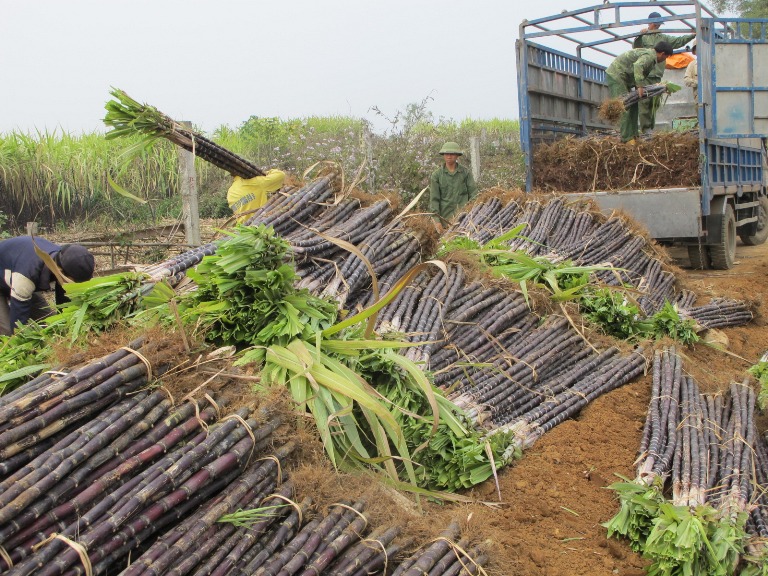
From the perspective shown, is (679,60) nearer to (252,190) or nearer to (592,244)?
(592,244)

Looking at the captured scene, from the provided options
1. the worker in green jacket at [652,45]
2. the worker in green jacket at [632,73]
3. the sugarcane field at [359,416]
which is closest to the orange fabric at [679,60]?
the worker in green jacket at [652,45]

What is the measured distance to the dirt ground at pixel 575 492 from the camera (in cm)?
289

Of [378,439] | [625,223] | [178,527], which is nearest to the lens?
[178,527]

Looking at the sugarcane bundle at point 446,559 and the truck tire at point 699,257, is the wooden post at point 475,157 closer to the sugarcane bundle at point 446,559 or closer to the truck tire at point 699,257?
the truck tire at point 699,257

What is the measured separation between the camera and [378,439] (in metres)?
3.11

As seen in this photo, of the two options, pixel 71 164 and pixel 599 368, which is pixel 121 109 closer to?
pixel 599 368

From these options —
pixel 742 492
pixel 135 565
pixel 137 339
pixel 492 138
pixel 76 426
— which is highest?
pixel 492 138

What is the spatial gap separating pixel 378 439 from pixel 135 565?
121 centimetres

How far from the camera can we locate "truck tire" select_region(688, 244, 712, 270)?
33.2 ft

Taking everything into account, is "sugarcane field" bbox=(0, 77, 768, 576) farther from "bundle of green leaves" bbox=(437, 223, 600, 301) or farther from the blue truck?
the blue truck

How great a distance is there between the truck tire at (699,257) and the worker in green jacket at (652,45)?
1.85 metres

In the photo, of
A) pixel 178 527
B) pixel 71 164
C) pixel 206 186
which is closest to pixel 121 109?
pixel 178 527

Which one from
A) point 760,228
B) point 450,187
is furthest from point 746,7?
point 450,187

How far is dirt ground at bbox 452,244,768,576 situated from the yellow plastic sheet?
2819 mm
